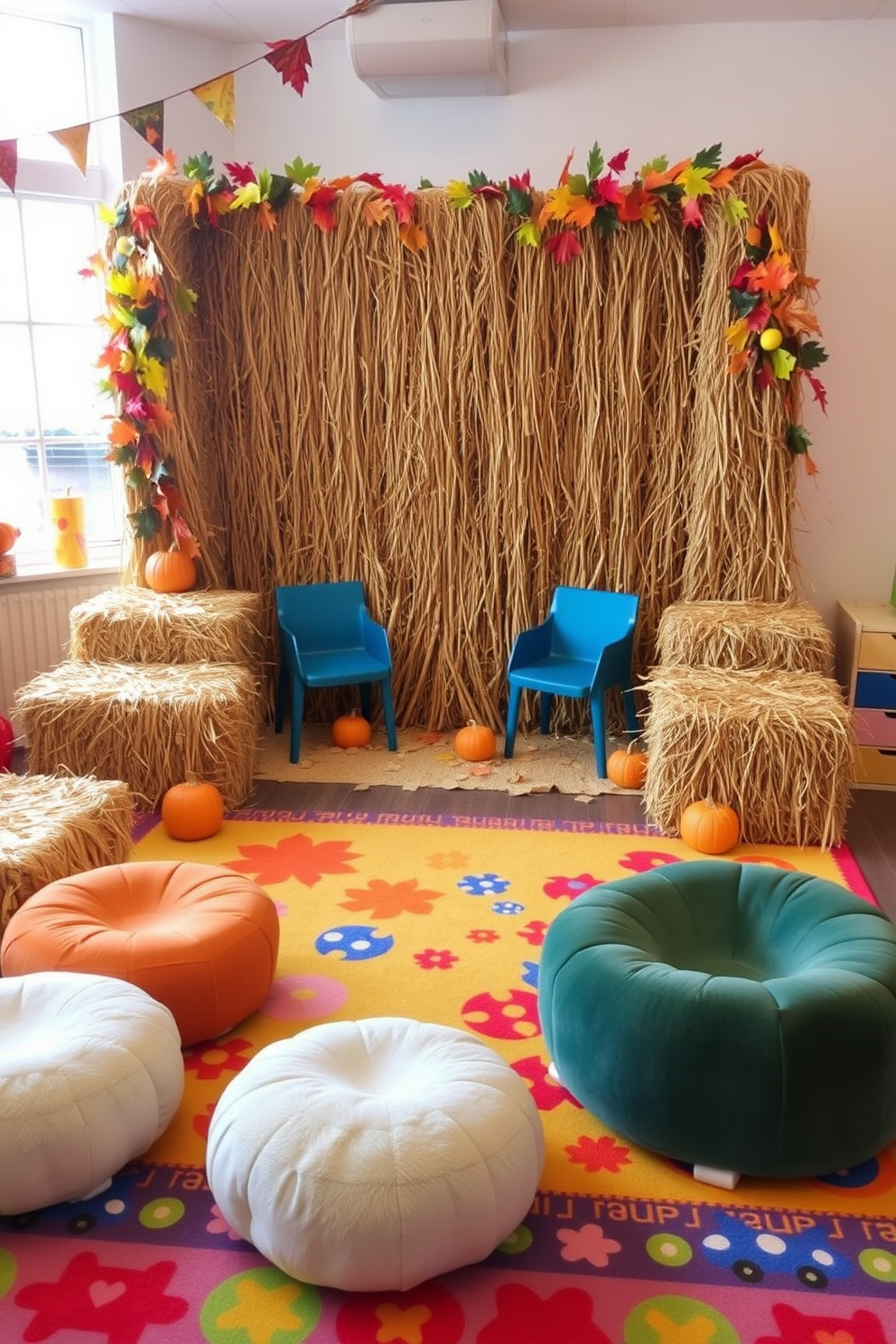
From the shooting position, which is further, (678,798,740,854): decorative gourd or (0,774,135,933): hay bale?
(678,798,740,854): decorative gourd

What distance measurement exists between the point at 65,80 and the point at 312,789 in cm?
293

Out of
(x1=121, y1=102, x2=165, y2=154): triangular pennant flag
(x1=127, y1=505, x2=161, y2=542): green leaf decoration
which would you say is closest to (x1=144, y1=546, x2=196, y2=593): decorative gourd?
(x1=127, y1=505, x2=161, y2=542): green leaf decoration

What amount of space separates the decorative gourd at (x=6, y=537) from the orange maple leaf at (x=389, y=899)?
2.10 m

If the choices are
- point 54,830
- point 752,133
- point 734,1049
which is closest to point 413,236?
point 752,133

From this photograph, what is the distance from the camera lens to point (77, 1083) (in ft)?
6.21

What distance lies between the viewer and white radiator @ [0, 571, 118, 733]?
14.1 ft

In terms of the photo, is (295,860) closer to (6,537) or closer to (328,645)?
(328,645)

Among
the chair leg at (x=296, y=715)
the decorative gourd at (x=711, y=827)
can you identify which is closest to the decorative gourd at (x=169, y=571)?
the chair leg at (x=296, y=715)

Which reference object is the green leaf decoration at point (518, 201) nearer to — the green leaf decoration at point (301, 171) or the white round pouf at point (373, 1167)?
the green leaf decoration at point (301, 171)

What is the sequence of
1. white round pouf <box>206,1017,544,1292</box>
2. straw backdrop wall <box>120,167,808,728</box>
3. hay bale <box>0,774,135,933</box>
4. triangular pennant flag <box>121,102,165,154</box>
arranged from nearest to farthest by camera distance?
white round pouf <box>206,1017,544,1292</box>, hay bale <box>0,774,135,933</box>, triangular pennant flag <box>121,102,165,154</box>, straw backdrop wall <box>120,167,808,728</box>

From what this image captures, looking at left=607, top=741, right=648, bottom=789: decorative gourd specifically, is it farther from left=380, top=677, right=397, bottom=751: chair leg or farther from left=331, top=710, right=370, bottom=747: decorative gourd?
left=331, top=710, right=370, bottom=747: decorative gourd

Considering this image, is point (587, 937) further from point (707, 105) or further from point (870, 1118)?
point (707, 105)

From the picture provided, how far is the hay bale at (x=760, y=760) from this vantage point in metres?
3.36

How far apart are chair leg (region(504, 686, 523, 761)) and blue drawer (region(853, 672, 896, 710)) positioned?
1.20 m
